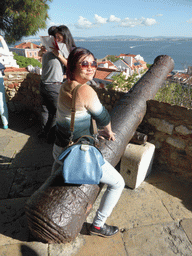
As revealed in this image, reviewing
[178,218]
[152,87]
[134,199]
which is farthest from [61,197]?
[152,87]

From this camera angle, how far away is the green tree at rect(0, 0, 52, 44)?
Result: 1346 centimetres

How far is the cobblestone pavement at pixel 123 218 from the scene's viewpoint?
2.20m

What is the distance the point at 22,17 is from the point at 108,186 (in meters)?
15.8

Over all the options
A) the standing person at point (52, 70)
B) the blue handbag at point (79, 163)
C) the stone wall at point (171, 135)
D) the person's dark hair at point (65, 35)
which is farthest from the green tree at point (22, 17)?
the blue handbag at point (79, 163)

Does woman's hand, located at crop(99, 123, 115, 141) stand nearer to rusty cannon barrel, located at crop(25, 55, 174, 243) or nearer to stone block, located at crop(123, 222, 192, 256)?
rusty cannon barrel, located at crop(25, 55, 174, 243)

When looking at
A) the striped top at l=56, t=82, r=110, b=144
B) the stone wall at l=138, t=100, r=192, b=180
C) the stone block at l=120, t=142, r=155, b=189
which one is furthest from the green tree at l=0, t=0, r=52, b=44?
the striped top at l=56, t=82, r=110, b=144

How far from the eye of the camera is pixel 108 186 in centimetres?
209

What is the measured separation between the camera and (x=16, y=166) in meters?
3.64

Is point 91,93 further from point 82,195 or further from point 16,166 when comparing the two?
point 16,166

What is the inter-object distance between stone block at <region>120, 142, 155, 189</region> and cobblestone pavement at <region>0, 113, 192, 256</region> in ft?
0.60

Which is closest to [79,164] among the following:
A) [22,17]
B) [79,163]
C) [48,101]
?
[79,163]

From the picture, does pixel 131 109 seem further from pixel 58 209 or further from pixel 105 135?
pixel 58 209

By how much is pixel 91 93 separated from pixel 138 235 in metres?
1.81

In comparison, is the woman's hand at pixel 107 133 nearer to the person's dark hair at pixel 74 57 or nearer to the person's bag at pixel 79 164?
the person's bag at pixel 79 164
